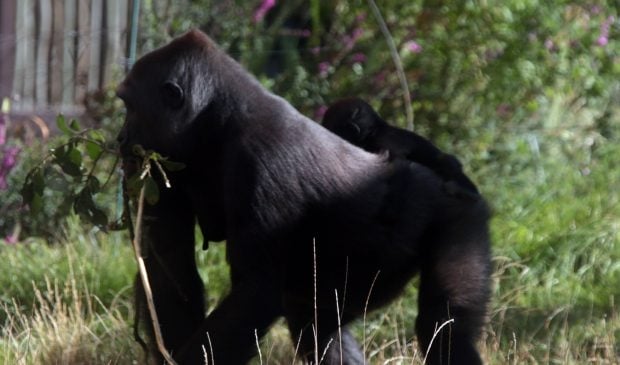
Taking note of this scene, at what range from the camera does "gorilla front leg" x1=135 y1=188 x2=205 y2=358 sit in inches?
152

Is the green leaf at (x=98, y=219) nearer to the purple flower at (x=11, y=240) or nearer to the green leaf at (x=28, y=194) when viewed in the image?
the green leaf at (x=28, y=194)

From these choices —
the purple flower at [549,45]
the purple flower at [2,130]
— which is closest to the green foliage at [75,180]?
the purple flower at [2,130]

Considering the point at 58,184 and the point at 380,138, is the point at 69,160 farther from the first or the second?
the point at 380,138

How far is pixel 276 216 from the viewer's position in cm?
359

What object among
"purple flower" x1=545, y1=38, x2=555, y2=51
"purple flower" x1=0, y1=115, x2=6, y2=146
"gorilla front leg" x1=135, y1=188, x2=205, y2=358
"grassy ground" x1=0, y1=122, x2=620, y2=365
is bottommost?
"grassy ground" x1=0, y1=122, x2=620, y2=365

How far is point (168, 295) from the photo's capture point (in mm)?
3904

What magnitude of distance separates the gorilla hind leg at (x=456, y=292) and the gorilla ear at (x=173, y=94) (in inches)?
38.7

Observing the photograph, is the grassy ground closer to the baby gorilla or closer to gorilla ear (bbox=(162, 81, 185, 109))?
the baby gorilla

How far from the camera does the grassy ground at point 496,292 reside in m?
4.37

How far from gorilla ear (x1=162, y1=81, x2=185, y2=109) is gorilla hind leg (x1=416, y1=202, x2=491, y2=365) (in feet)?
3.23

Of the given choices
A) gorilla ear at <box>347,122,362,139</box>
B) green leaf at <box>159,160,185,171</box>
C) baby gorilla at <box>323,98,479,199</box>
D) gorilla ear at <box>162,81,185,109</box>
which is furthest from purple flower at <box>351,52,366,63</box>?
green leaf at <box>159,160,185,171</box>

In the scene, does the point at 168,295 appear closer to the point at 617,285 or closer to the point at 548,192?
the point at 617,285

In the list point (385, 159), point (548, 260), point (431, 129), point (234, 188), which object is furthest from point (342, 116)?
point (431, 129)

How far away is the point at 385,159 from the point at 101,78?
4.06 metres
